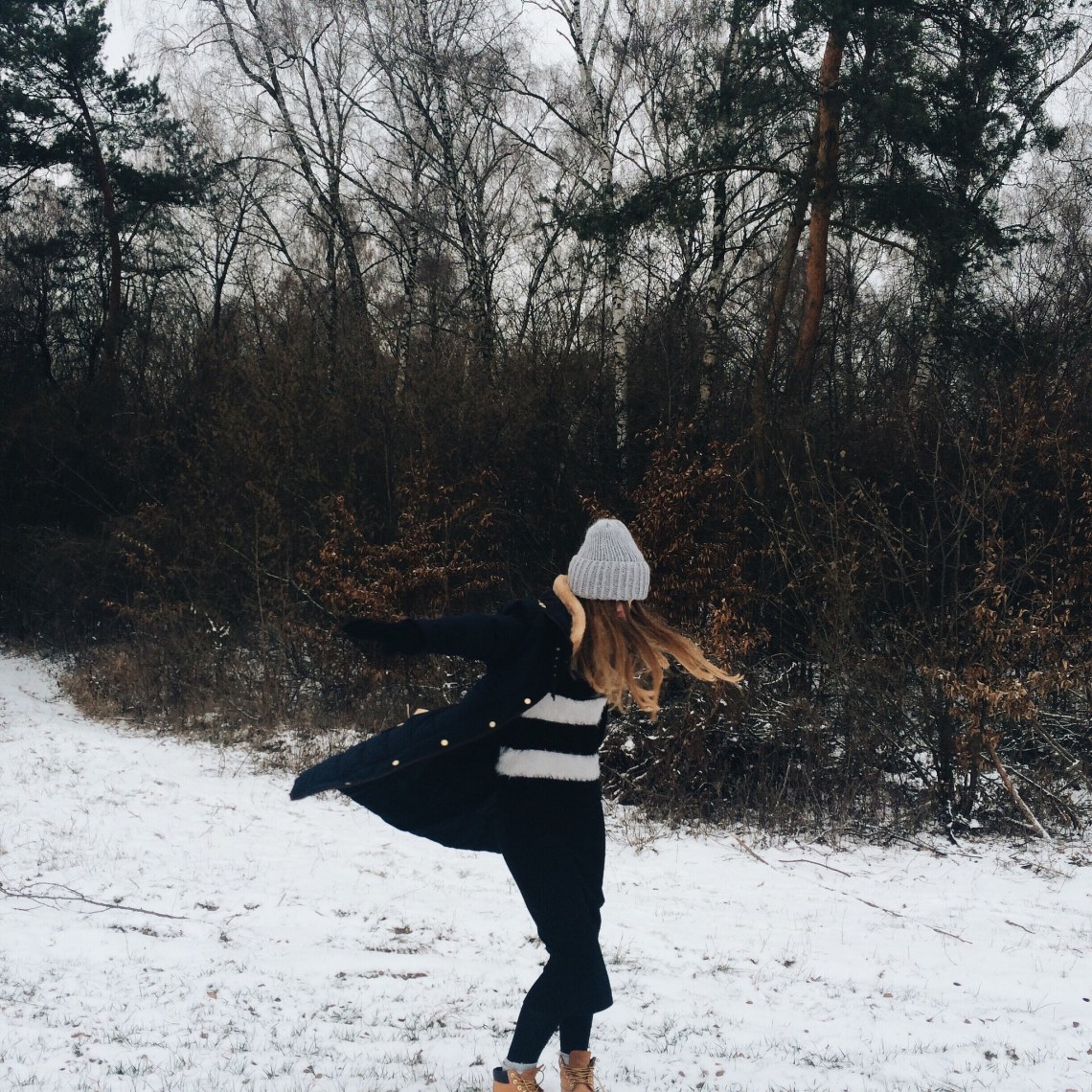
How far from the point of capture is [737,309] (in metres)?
20.2

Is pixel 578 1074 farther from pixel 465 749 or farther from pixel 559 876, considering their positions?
pixel 465 749

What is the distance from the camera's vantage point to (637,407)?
1170 cm

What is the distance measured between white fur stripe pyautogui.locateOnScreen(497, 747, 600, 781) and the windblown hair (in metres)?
0.23

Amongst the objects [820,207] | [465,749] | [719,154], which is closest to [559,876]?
[465,749]

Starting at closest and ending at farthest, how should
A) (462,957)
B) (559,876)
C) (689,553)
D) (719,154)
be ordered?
(559,876)
(462,957)
(689,553)
(719,154)

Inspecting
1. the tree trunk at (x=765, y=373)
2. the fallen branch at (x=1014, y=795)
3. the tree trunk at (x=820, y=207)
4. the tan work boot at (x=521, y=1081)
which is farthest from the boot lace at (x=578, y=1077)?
the tree trunk at (x=820, y=207)

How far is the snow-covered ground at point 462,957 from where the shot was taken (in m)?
4.09

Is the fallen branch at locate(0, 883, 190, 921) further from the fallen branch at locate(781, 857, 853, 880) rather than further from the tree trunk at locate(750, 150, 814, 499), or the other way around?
the tree trunk at locate(750, 150, 814, 499)

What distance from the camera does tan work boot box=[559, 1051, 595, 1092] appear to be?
3426 millimetres

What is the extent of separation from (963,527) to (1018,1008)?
428 centimetres

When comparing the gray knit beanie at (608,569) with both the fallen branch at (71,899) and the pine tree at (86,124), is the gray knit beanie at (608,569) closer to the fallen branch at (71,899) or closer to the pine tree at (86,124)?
the fallen branch at (71,899)

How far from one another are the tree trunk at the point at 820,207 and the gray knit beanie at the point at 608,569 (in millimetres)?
8628

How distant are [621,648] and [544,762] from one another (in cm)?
44

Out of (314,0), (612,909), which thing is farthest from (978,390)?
(314,0)
